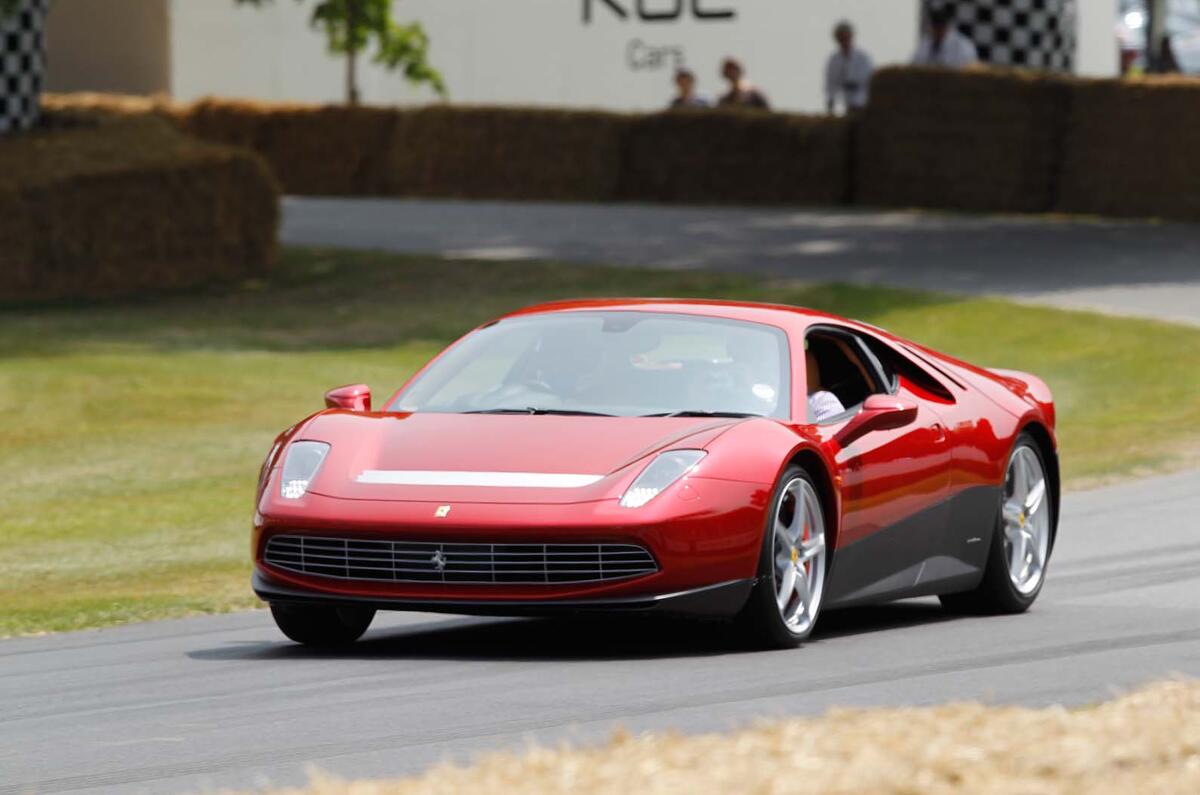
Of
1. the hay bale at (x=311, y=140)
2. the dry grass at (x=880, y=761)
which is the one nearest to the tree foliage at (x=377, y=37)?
the hay bale at (x=311, y=140)

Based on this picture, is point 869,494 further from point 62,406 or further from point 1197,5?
point 1197,5

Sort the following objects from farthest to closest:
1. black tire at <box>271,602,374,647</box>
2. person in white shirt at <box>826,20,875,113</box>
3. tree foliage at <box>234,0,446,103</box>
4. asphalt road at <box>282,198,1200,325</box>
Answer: tree foliage at <box>234,0,446,103</box>, person in white shirt at <box>826,20,875,113</box>, asphalt road at <box>282,198,1200,325</box>, black tire at <box>271,602,374,647</box>

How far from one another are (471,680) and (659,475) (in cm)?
90

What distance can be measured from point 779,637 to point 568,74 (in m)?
31.5

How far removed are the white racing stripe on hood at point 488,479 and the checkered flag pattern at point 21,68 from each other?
20242 millimetres

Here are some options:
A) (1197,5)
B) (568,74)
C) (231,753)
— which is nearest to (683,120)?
(568,74)

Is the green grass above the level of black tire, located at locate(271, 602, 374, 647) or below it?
below

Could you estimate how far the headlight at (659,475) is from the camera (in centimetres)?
757

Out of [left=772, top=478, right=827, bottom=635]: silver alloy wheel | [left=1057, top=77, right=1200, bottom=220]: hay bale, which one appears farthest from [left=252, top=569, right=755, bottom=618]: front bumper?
[left=1057, top=77, right=1200, bottom=220]: hay bale

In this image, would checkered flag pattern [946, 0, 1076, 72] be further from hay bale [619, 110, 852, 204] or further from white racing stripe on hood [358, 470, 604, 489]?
white racing stripe on hood [358, 470, 604, 489]

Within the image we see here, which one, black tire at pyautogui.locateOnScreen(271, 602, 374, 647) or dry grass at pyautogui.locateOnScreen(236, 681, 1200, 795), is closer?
dry grass at pyautogui.locateOnScreen(236, 681, 1200, 795)

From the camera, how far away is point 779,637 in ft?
25.7

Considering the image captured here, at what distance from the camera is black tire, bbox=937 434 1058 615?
9297mm

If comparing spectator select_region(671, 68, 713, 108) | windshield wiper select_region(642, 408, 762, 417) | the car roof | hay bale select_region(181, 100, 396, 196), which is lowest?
hay bale select_region(181, 100, 396, 196)
